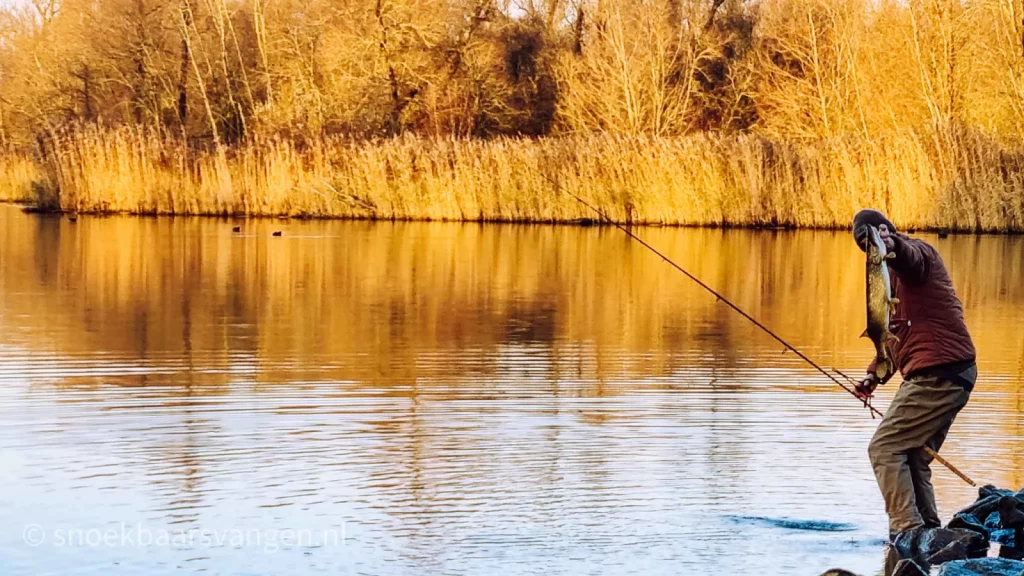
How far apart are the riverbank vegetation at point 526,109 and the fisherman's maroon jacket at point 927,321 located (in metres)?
21.1

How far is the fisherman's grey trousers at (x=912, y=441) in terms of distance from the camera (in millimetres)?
6066

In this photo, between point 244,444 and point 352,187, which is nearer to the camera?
point 244,444

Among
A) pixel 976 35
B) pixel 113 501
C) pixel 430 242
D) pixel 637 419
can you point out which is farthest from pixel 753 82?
pixel 113 501

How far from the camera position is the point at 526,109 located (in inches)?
1734

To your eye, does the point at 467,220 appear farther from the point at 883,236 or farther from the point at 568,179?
the point at 883,236

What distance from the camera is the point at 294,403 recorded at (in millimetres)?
9148

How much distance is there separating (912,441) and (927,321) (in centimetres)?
51

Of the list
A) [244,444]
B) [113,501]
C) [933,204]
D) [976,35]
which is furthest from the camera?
[976,35]

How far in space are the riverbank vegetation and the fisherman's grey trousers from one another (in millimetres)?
21014

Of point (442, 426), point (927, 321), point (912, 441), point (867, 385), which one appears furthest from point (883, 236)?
point (442, 426)

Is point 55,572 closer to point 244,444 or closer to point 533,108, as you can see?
point 244,444

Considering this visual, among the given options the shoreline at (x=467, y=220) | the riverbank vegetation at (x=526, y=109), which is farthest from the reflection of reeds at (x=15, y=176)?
the shoreline at (x=467, y=220)

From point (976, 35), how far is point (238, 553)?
3065 centimetres

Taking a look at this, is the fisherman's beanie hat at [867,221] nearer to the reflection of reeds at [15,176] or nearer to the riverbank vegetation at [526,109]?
the riverbank vegetation at [526,109]
